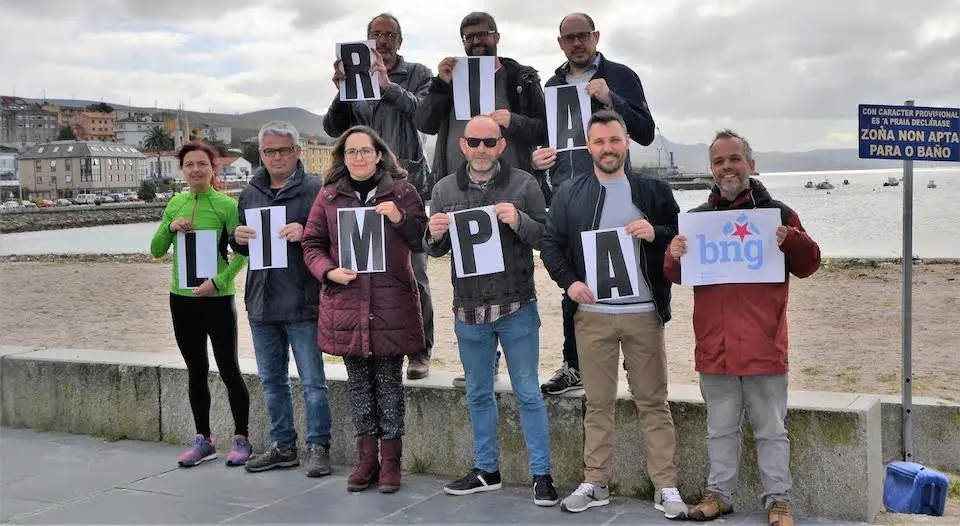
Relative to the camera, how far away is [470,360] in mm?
5090

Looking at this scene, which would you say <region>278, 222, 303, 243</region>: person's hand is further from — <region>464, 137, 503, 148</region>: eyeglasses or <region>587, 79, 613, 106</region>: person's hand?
<region>587, 79, 613, 106</region>: person's hand

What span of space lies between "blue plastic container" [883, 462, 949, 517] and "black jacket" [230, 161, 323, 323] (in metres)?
3.53

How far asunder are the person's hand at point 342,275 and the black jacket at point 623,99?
1339 mm

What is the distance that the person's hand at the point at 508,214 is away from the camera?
484 cm

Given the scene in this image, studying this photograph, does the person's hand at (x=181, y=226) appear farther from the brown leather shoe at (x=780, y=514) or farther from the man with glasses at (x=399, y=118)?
the brown leather shoe at (x=780, y=514)

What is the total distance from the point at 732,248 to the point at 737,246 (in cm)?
3

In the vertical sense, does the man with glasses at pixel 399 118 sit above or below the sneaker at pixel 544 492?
above

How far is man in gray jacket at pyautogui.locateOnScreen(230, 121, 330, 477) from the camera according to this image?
5.65 metres

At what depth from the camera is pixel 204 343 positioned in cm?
601

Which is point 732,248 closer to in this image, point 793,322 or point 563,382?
point 563,382

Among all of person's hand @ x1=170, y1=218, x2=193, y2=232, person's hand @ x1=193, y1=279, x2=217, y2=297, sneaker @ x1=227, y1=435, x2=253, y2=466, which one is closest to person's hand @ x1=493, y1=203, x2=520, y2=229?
person's hand @ x1=193, y1=279, x2=217, y2=297

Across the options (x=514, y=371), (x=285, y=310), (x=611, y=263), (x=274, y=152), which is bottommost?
(x=514, y=371)

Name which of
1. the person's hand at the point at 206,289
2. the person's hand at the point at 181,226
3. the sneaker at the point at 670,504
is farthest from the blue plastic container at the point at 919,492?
the person's hand at the point at 181,226

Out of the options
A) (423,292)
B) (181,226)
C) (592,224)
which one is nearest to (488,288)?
(592,224)
